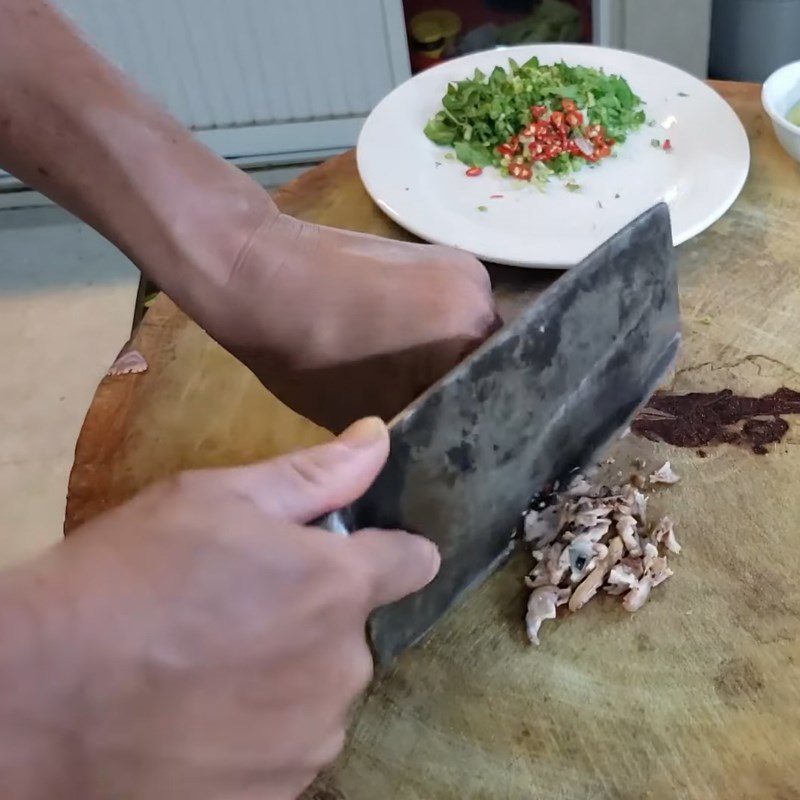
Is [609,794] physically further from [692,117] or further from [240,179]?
[692,117]

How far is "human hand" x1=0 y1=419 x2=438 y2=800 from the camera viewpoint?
38 cm

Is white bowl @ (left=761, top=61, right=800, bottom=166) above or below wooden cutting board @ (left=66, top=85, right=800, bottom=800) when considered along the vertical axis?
above

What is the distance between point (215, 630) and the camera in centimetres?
41

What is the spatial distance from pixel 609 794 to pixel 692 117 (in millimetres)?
628

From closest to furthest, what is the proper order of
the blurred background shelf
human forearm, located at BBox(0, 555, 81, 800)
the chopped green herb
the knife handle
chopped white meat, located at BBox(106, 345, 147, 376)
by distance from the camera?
human forearm, located at BBox(0, 555, 81, 800) → the knife handle → chopped white meat, located at BBox(106, 345, 147, 376) → the chopped green herb → the blurred background shelf

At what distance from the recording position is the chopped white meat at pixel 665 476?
66 cm

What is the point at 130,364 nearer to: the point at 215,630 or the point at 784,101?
the point at 215,630

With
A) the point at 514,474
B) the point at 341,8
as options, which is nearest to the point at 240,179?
the point at 514,474

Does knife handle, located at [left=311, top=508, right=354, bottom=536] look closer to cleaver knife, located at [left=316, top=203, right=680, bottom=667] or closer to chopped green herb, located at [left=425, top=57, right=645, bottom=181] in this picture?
cleaver knife, located at [left=316, top=203, right=680, bottom=667]

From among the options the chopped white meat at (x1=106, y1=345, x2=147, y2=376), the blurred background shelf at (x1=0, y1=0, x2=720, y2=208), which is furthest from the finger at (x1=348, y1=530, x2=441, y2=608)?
the blurred background shelf at (x1=0, y1=0, x2=720, y2=208)

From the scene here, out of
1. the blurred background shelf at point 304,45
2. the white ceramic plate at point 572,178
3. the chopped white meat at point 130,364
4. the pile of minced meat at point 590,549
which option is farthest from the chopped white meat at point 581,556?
the blurred background shelf at point 304,45

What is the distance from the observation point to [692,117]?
899mm

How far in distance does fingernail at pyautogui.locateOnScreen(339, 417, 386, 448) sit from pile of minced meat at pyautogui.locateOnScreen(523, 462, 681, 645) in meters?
0.18

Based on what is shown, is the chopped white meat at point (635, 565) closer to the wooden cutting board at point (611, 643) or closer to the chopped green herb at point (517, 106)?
the wooden cutting board at point (611, 643)
